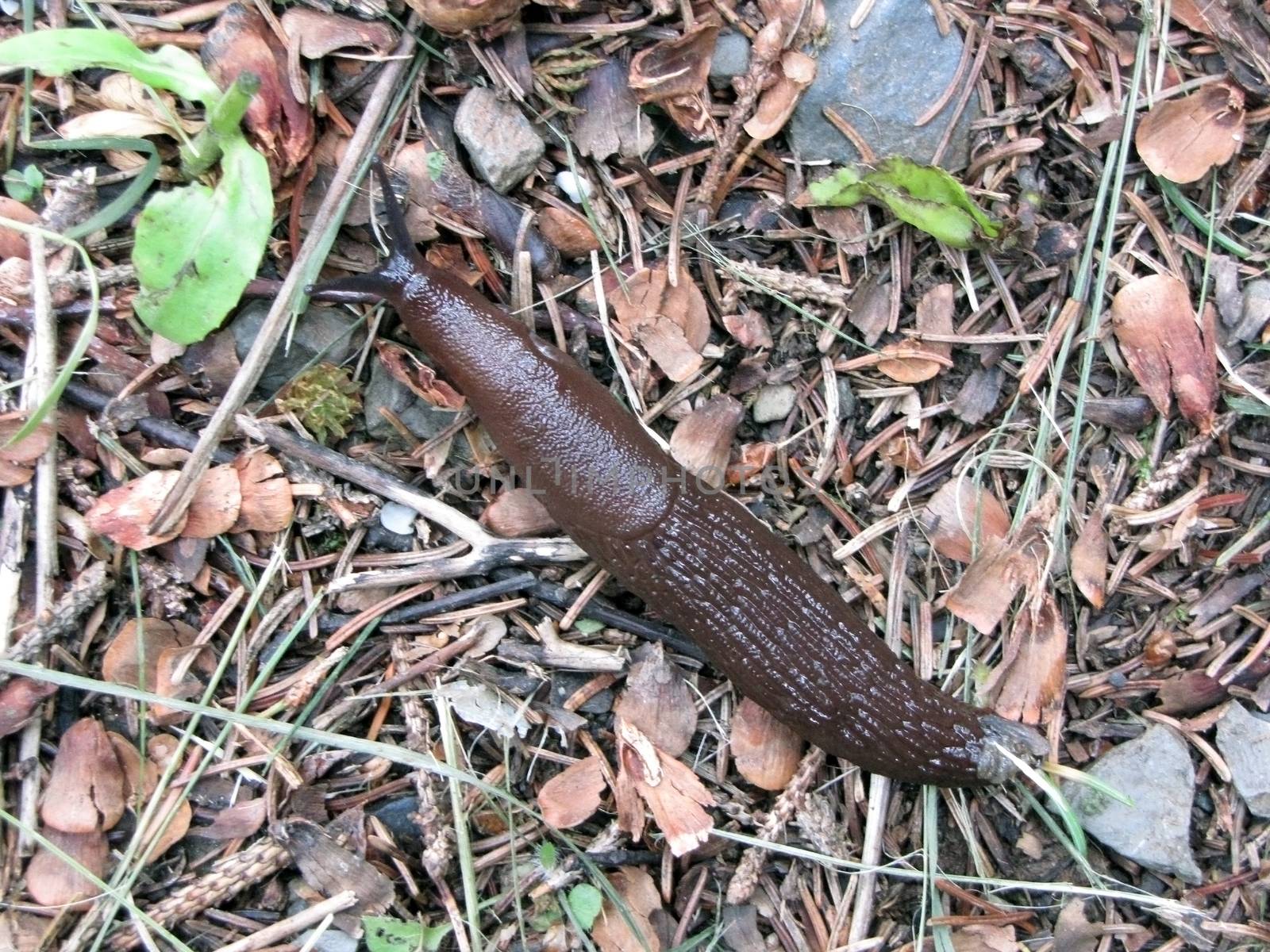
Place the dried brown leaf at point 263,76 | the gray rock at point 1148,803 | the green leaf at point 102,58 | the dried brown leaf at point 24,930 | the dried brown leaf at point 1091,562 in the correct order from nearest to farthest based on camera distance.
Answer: the green leaf at point 102,58 → the dried brown leaf at point 24,930 → the dried brown leaf at point 263,76 → the gray rock at point 1148,803 → the dried brown leaf at point 1091,562

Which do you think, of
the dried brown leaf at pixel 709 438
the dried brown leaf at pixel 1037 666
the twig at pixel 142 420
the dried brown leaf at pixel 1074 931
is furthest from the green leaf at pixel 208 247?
the dried brown leaf at pixel 1074 931

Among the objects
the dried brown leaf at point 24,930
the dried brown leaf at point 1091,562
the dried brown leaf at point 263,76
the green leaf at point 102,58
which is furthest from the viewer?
the dried brown leaf at point 1091,562

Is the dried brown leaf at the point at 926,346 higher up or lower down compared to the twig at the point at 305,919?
higher up

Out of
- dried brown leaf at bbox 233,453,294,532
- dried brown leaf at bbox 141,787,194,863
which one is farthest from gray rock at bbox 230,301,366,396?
dried brown leaf at bbox 141,787,194,863

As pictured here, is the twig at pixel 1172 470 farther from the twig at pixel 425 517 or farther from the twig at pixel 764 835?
the twig at pixel 425 517

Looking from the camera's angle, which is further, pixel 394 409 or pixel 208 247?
pixel 394 409

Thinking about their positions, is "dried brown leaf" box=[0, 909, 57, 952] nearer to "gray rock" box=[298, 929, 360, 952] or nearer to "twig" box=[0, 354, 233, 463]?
"gray rock" box=[298, 929, 360, 952]

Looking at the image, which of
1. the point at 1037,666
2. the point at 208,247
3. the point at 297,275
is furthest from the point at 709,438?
the point at 208,247

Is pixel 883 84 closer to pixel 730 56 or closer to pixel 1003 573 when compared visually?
pixel 730 56
